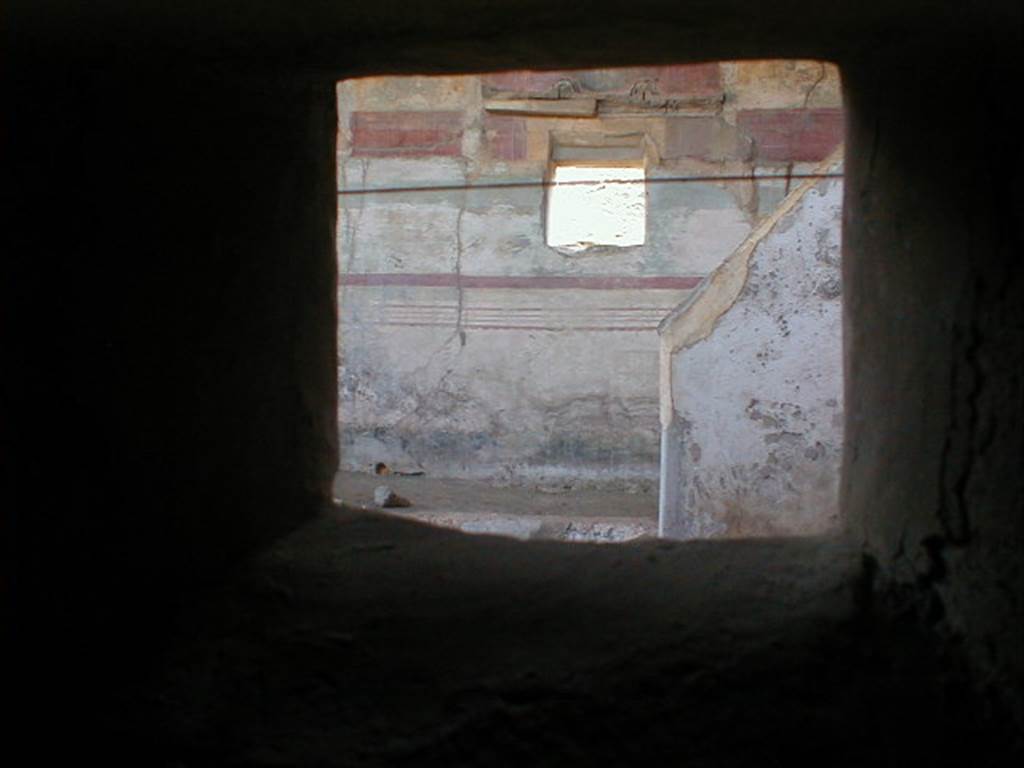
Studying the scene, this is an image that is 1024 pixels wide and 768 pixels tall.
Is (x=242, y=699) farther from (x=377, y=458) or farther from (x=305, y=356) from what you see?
(x=377, y=458)

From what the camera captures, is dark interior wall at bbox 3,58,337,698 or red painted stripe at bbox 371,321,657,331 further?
red painted stripe at bbox 371,321,657,331

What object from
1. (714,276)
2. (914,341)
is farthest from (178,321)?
(714,276)

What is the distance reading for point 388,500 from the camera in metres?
6.31

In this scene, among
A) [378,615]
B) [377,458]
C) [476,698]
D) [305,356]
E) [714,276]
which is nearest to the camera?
[476,698]

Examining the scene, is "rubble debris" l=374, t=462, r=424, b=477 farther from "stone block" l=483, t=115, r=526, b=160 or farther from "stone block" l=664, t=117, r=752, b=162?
"stone block" l=664, t=117, r=752, b=162

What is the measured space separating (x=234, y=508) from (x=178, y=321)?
0.24 m

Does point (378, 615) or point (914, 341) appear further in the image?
point (378, 615)

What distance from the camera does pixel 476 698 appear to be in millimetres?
1011

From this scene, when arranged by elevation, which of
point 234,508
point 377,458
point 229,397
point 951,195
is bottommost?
point 377,458

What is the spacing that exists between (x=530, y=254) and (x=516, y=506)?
1.94m

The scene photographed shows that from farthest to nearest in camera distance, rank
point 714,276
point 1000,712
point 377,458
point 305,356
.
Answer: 1. point 377,458
2. point 714,276
3. point 305,356
4. point 1000,712

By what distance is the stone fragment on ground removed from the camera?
20.6 feet

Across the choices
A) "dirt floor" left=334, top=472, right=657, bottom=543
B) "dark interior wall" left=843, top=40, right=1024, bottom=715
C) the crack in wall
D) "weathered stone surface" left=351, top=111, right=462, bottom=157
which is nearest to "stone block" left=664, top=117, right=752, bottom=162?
"weathered stone surface" left=351, top=111, right=462, bottom=157

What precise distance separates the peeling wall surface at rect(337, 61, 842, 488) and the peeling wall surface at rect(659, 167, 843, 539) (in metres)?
3.46
